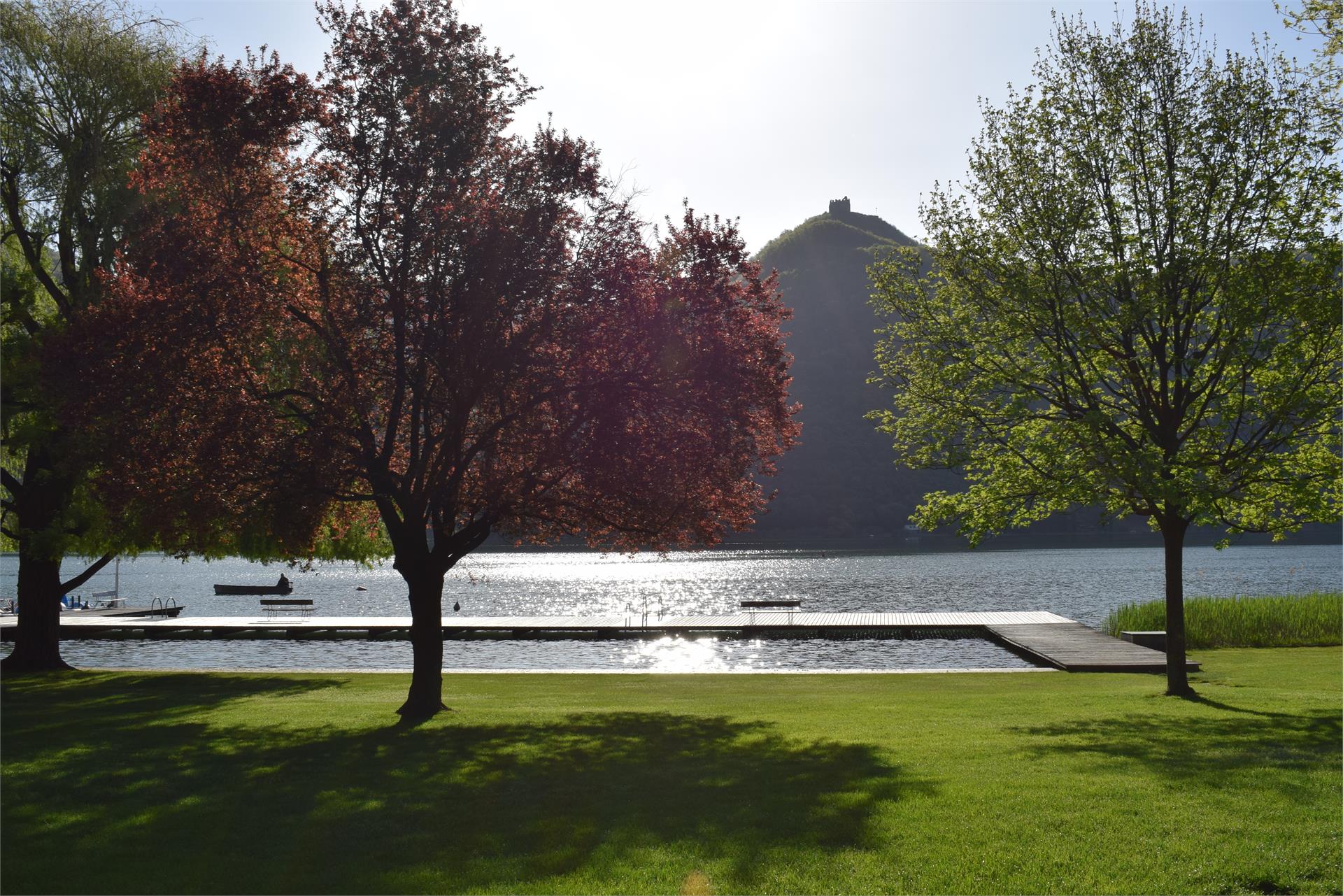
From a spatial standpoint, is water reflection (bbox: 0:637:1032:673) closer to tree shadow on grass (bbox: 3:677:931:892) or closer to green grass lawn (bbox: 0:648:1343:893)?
green grass lawn (bbox: 0:648:1343:893)

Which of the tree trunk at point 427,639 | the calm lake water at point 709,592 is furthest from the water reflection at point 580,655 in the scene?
the tree trunk at point 427,639

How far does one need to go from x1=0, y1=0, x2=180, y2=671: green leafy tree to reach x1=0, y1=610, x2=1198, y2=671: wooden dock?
62.5 feet

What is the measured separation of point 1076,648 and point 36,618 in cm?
2980

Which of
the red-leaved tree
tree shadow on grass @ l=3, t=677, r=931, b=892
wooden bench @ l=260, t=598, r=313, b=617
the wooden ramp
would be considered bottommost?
wooden bench @ l=260, t=598, r=313, b=617

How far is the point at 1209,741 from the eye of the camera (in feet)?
43.4

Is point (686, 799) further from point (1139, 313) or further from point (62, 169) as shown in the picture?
point (62, 169)

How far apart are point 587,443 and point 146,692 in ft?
43.4

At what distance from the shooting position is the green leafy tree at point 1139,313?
17625 mm

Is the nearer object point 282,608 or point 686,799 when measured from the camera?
point 686,799

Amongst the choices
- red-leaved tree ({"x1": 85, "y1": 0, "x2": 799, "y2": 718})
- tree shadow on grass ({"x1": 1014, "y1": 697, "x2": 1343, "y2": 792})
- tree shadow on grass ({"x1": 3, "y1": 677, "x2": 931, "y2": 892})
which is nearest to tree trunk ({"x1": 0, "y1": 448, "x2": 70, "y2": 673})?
red-leaved tree ({"x1": 85, "y1": 0, "x2": 799, "y2": 718})

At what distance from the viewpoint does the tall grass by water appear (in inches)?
1307

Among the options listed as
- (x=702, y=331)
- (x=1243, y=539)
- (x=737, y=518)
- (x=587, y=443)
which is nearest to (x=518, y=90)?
(x=702, y=331)

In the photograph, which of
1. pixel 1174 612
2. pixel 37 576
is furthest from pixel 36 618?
pixel 1174 612

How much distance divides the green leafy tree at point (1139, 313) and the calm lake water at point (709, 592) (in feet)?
Answer: 42.1
